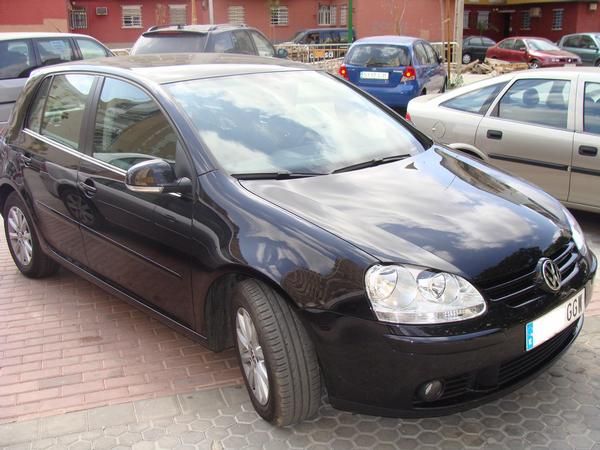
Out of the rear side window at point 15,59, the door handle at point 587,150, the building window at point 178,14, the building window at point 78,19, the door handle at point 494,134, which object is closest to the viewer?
the door handle at point 587,150

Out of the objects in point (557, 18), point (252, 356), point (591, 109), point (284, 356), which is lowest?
point (252, 356)

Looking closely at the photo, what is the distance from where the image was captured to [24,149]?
4445 mm

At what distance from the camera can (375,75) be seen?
12945mm

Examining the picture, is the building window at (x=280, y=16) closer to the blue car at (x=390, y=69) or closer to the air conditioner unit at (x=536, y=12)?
the air conditioner unit at (x=536, y=12)

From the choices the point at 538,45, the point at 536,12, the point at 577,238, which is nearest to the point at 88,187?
the point at 577,238

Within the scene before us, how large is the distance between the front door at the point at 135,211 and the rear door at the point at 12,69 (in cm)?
630

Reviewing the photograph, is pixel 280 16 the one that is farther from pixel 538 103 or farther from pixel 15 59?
pixel 538 103

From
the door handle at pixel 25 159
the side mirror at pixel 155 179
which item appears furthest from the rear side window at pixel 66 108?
the side mirror at pixel 155 179

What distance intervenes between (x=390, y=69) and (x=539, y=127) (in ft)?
24.8

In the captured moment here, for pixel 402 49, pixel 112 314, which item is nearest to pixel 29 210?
pixel 112 314

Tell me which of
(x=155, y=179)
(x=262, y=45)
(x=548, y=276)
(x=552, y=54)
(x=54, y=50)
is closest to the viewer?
(x=548, y=276)

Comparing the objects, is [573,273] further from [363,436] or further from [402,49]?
[402,49]

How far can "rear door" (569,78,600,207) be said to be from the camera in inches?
207

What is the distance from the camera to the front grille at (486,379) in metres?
2.57
